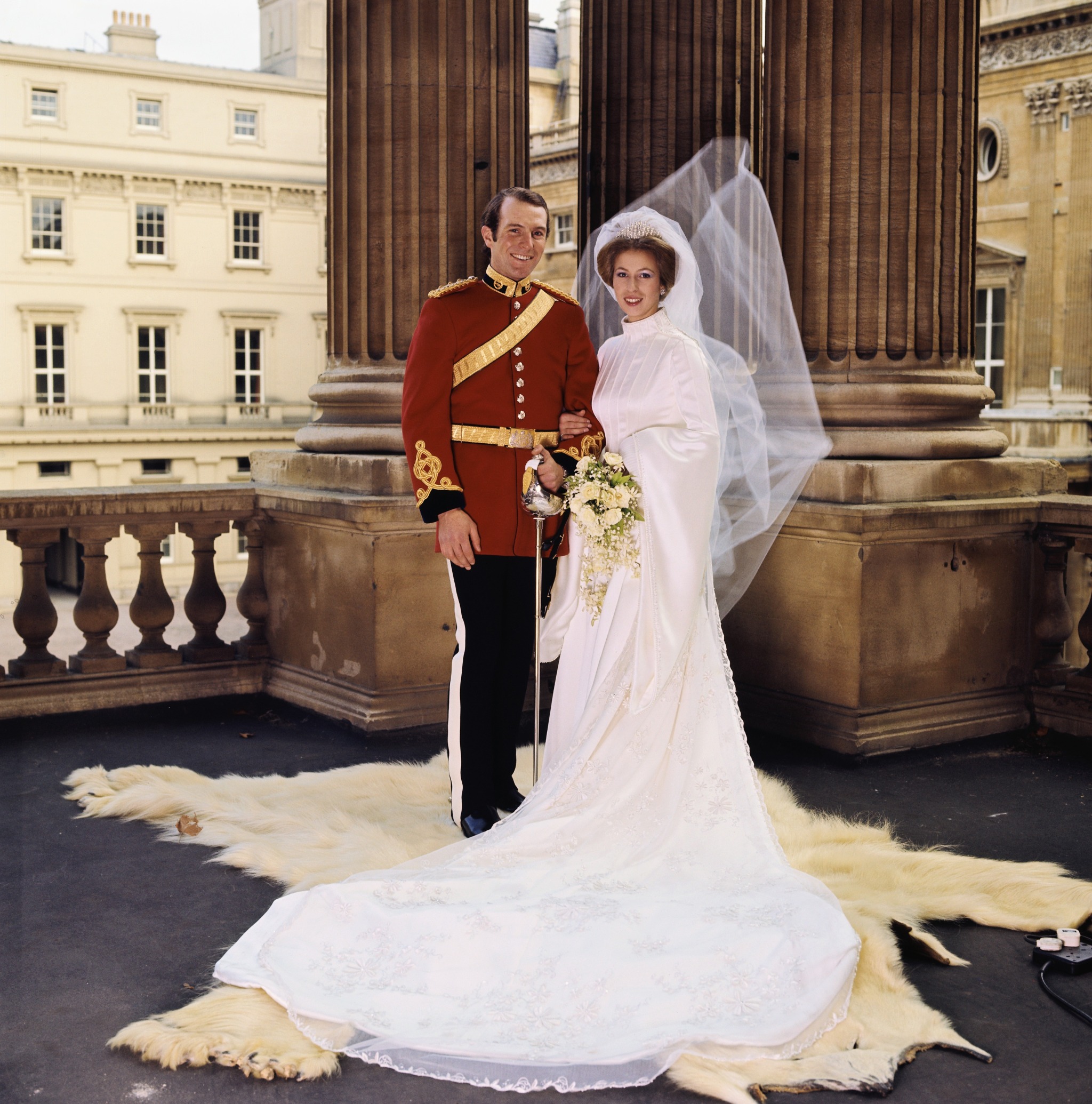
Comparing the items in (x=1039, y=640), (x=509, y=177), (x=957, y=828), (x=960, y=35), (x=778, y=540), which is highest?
(x=960, y=35)

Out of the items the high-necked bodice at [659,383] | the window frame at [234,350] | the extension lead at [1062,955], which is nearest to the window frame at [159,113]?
the window frame at [234,350]

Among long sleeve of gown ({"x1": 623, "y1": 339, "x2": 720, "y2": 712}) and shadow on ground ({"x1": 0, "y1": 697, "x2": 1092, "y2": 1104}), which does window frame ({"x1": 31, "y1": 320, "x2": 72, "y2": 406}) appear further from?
long sleeve of gown ({"x1": 623, "y1": 339, "x2": 720, "y2": 712})

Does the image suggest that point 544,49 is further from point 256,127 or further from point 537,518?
point 537,518

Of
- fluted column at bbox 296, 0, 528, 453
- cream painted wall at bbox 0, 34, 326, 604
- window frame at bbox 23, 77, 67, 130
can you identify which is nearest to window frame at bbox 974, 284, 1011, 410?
cream painted wall at bbox 0, 34, 326, 604

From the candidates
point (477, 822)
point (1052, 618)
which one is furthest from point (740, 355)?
point (477, 822)

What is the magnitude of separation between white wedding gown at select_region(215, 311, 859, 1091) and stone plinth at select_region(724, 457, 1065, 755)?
1408 mm

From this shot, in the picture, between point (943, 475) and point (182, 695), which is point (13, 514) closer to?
point (182, 695)

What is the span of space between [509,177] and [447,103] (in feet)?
1.26

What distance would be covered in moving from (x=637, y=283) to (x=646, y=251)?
9 centimetres

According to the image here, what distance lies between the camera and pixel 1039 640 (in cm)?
546

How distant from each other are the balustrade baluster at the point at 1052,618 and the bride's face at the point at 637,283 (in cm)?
244

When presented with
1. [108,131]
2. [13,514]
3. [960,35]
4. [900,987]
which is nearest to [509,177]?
[960,35]

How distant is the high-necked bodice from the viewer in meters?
3.73

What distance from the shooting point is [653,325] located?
3779 mm
